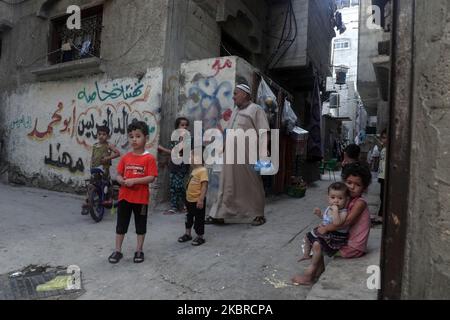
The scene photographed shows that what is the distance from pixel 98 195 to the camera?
16.2ft

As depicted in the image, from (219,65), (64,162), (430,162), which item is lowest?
(64,162)

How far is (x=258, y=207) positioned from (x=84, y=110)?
403 centimetres

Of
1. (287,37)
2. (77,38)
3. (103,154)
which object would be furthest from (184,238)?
(287,37)

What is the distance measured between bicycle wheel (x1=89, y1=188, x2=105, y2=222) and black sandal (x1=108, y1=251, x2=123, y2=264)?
168 centimetres

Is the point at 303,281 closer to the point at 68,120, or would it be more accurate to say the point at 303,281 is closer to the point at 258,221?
the point at 258,221

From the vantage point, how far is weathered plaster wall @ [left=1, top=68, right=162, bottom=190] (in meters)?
5.94

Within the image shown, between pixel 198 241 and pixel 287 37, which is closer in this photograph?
pixel 198 241

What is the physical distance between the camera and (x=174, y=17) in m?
5.86

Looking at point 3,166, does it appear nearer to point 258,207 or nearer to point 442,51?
point 258,207

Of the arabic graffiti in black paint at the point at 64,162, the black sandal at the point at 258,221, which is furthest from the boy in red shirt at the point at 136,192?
the arabic graffiti in black paint at the point at 64,162

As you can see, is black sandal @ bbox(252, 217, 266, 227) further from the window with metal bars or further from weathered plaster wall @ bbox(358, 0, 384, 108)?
weathered plaster wall @ bbox(358, 0, 384, 108)

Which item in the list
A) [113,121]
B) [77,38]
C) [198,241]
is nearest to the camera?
[198,241]

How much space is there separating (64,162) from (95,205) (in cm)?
275

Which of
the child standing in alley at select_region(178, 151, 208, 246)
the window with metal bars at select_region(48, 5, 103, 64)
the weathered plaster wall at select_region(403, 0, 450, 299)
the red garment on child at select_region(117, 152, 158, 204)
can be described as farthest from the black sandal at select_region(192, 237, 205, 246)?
the window with metal bars at select_region(48, 5, 103, 64)
